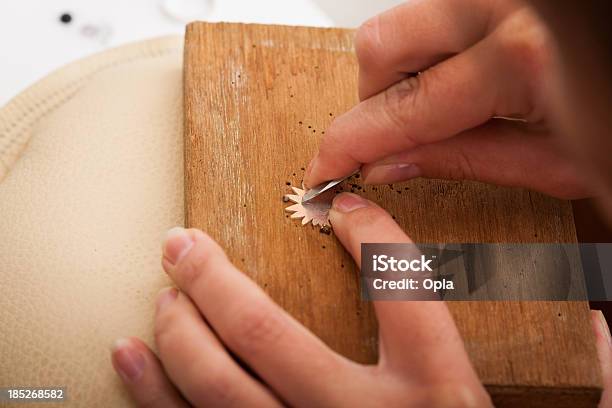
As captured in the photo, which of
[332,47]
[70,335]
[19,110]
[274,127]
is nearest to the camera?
[70,335]

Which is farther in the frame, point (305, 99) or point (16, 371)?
point (305, 99)

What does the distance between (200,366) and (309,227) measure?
0.25 metres

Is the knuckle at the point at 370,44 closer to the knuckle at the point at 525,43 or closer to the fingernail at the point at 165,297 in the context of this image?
the knuckle at the point at 525,43

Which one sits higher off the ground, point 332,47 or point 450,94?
point 332,47

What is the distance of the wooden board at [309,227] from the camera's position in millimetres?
830

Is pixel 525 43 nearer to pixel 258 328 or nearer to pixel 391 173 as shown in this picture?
pixel 391 173

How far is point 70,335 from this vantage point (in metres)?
0.86

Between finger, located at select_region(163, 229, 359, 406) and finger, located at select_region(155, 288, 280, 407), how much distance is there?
1cm

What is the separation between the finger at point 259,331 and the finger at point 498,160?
251 mm

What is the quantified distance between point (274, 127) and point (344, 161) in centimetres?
16

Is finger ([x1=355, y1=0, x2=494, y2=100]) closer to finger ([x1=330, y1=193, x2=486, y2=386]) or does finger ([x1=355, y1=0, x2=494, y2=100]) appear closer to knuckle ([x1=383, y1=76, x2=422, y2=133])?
knuckle ([x1=383, y1=76, x2=422, y2=133])

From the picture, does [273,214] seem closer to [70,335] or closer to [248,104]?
[248,104]

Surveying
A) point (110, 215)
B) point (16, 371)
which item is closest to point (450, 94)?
point (110, 215)

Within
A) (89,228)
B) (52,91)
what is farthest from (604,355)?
(52,91)
